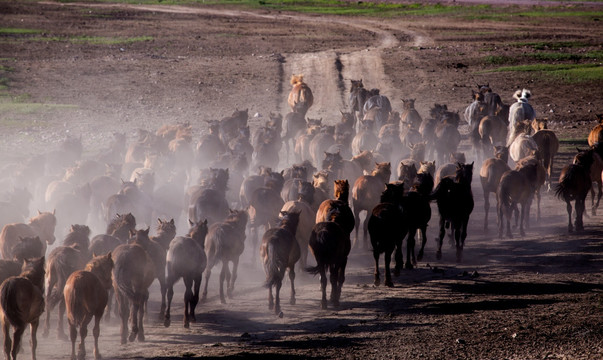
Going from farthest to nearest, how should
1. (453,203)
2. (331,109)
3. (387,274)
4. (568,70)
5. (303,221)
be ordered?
(568,70) → (331,109) → (453,203) → (303,221) → (387,274)

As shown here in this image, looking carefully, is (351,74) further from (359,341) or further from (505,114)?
(359,341)

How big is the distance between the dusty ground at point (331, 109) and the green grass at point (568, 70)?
978 millimetres

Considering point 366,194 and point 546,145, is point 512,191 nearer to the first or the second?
point 366,194

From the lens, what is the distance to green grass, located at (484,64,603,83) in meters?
33.9

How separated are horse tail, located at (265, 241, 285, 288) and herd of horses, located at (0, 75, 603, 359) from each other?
2 centimetres

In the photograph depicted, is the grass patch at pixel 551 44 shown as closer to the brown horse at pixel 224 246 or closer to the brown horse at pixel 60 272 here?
the brown horse at pixel 224 246

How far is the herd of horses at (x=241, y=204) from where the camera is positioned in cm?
1139

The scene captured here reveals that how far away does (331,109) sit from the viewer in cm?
3016

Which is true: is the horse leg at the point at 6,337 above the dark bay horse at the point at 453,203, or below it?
below

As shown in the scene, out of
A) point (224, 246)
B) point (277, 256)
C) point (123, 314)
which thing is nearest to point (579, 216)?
point (277, 256)

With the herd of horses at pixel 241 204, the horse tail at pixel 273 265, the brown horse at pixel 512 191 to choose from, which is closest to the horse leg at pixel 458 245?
the herd of horses at pixel 241 204

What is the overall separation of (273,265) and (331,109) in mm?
18632

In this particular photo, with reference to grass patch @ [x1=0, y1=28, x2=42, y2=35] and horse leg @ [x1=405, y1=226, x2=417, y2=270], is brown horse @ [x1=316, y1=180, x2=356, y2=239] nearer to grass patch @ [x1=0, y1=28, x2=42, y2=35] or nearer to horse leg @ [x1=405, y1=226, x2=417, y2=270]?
horse leg @ [x1=405, y1=226, x2=417, y2=270]

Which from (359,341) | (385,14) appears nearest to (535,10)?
(385,14)
